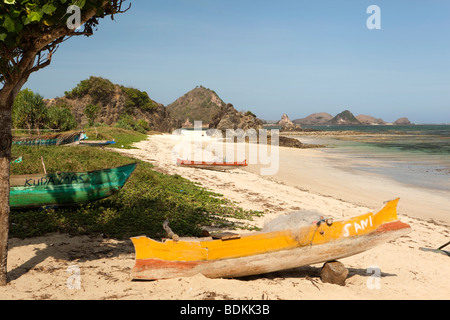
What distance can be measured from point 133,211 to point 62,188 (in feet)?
8.39

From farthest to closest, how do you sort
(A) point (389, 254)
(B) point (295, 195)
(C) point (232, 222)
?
(B) point (295, 195)
(C) point (232, 222)
(A) point (389, 254)

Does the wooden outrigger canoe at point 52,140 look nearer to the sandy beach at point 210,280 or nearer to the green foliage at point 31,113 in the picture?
the green foliage at point 31,113

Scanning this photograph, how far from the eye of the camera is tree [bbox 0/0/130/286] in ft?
16.5

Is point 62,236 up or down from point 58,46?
down

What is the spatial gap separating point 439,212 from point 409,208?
133 cm

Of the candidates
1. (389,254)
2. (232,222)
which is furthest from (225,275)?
(389,254)

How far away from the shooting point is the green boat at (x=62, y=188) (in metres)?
10.6

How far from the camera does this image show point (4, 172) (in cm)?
607

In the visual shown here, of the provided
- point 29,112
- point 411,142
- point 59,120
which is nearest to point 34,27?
point 29,112

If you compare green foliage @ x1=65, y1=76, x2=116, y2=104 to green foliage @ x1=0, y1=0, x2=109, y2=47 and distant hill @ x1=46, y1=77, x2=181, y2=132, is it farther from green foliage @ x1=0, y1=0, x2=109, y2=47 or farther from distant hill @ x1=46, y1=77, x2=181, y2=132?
green foliage @ x1=0, y1=0, x2=109, y2=47

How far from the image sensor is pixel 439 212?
52.5ft

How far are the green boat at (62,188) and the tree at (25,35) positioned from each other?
503cm

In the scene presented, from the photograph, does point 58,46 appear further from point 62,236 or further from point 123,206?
point 123,206

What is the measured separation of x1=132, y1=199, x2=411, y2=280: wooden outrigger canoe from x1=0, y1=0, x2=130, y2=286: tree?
2924 millimetres
